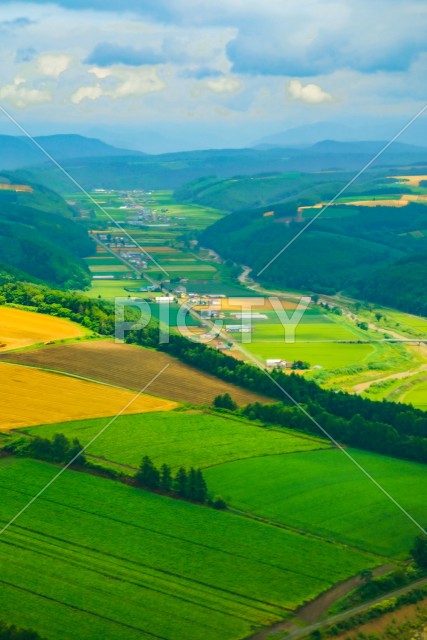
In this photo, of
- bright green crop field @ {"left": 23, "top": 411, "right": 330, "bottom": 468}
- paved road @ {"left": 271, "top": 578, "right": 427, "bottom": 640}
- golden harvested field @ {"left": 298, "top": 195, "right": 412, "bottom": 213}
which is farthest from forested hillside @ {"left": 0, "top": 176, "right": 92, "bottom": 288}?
paved road @ {"left": 271, "top": 578, "right": 427, "bottom": 640}

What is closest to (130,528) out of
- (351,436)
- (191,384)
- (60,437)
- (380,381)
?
(60,437)

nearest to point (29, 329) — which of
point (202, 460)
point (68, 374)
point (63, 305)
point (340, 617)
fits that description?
point (63, 305)

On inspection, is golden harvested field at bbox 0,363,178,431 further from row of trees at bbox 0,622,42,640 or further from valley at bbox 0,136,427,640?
row of trees at bbox 0,622,42,640

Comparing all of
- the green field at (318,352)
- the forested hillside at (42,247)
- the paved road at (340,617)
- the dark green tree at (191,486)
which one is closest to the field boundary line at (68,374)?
the dark green tree at (191,486)

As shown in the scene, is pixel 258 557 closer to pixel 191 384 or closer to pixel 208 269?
pixel 191 384

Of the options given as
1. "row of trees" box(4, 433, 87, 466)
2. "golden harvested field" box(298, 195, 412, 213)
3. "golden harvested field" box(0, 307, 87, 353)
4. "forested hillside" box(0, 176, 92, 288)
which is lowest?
"row of trees" box(4, 433, 87, 466)

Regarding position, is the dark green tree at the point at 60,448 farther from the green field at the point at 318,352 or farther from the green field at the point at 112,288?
the green field at the point at 112,288
